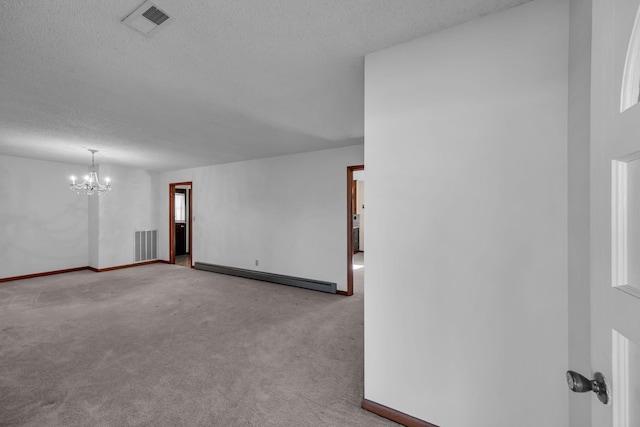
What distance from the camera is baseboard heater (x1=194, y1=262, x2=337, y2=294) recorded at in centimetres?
453

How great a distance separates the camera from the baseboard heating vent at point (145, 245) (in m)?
6.60

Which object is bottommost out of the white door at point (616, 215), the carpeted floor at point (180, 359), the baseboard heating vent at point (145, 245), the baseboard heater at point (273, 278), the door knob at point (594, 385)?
the carpeted floor at point (180, 359)

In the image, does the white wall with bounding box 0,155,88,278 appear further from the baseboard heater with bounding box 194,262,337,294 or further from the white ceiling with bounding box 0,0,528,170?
the baseboard heater with bounding box 194,262,337,294

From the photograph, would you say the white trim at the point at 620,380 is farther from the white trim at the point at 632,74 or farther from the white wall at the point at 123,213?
the white wall at the point at 123,213

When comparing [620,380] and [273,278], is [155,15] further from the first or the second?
[273,278]

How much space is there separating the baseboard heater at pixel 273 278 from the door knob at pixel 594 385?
3.81 meters

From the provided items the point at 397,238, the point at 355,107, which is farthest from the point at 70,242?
the point at 397,238

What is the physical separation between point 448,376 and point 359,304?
2.47 m

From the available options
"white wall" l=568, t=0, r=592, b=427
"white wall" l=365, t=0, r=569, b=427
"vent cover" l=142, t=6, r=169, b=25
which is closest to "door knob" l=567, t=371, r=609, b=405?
"white wall" l=568, t=0, r=592, b=427

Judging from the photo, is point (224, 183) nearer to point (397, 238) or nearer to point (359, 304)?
point (359, 304)

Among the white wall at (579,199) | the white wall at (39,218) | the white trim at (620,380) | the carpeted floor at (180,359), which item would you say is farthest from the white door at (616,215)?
the white wall at (39,218)

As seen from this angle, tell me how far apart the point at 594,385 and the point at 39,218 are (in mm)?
7909

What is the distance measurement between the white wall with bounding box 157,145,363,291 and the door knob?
3714 mm

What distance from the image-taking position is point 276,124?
3309 millimetres
